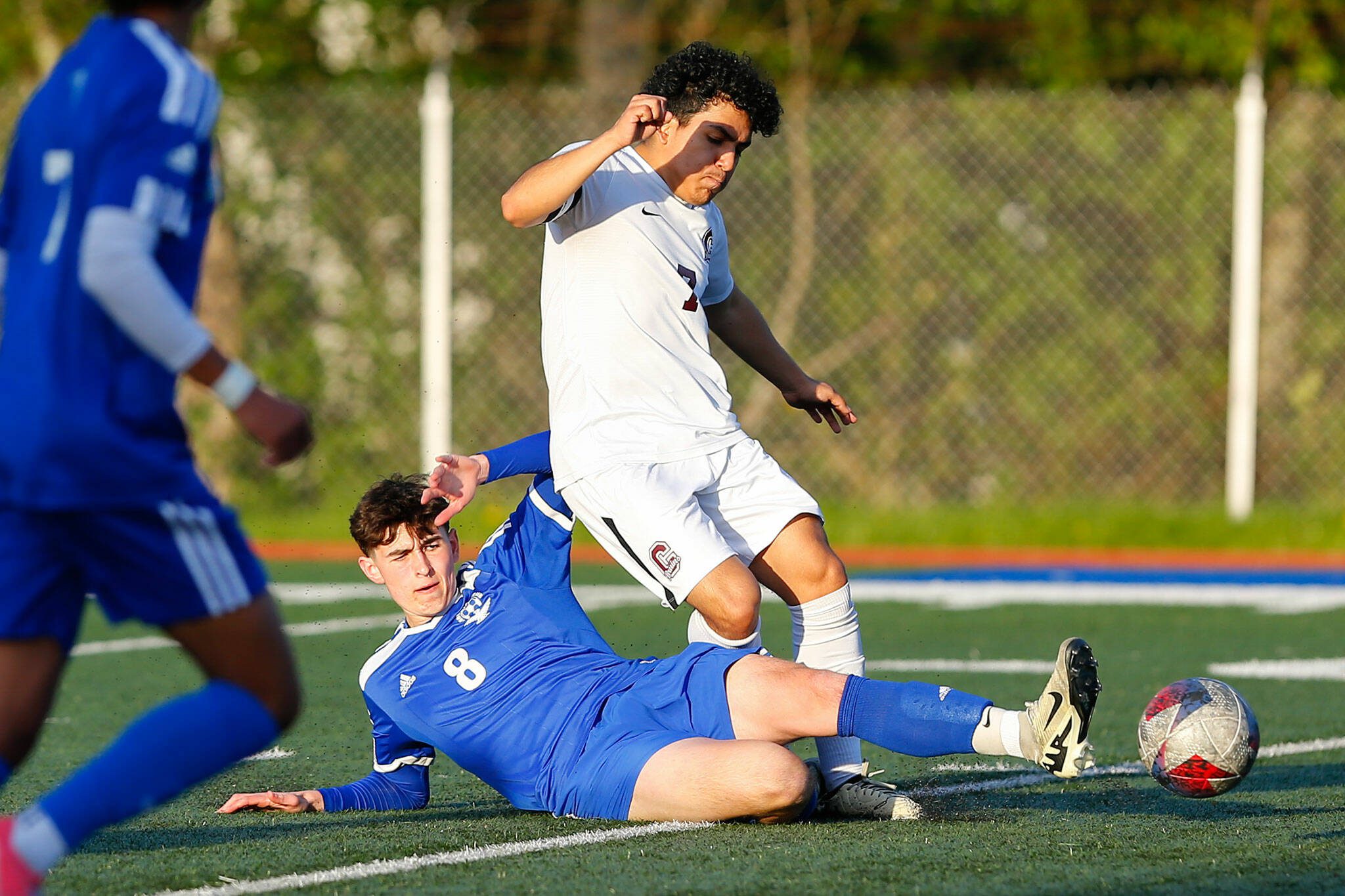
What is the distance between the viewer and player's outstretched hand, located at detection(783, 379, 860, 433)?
17.0 ft

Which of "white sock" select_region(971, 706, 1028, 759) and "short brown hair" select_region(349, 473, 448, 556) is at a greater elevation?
"short brown hair" select_region(349, 473, 448, 556)

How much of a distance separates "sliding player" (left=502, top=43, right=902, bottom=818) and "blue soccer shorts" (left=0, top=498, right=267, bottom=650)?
5.17 ft

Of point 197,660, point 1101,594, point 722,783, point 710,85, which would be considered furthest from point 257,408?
point 1101,594

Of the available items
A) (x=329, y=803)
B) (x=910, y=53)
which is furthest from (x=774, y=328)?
(x=329, y=803)

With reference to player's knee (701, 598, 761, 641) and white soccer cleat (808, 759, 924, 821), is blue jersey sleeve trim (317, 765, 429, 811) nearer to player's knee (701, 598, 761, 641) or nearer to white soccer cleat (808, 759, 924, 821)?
player's knee (701, 598, 761, 641)

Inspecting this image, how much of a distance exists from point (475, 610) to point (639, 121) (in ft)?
4.05

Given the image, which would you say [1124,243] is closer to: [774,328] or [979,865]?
[774,328]

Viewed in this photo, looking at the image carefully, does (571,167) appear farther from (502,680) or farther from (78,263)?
(78,263)

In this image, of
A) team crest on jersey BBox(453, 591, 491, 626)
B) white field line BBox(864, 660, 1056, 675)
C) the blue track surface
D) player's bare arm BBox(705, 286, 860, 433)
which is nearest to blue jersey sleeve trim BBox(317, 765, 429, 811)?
team crest on jersey BBox(453, 591, 491, 626)

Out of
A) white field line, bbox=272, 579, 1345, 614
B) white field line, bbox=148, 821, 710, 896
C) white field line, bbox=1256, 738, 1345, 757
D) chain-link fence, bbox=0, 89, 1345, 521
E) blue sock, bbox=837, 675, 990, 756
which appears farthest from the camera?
chain-link fence, bbox=0, 89, 1345, 521

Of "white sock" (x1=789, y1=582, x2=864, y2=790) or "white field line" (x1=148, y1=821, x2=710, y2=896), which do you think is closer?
"white field line" (x1=148, y1=821, x2=710, y2=896)

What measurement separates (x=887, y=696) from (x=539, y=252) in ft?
30.3

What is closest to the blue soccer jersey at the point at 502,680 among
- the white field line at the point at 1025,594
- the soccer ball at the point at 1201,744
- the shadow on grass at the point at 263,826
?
the shadow on grass at the point at 263,826

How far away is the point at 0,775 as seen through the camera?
3107 mm
